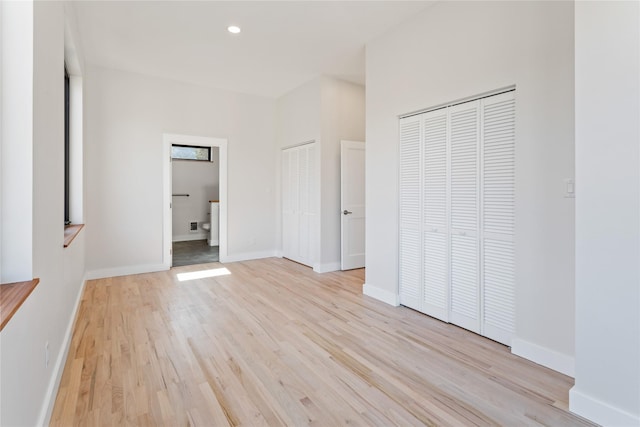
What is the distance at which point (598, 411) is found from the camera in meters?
1.61

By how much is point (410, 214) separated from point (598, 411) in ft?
6.41

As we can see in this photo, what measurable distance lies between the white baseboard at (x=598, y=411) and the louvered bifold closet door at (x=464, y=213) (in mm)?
952

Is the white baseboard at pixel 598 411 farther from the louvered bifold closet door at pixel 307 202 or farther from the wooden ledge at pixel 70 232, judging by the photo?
the louvered bifold closet door at pixel 307 202

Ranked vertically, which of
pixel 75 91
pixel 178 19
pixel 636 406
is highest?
pixel 178 19

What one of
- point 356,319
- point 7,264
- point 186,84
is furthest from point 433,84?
point 186,84

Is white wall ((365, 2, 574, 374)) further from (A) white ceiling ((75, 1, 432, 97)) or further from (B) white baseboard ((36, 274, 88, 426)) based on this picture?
(B) white baseboard ((36, 274, 88, 426))

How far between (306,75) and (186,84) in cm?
192

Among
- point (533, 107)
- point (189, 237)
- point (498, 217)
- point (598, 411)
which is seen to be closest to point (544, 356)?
point (598, 411)

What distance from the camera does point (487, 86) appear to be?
8.25 ft

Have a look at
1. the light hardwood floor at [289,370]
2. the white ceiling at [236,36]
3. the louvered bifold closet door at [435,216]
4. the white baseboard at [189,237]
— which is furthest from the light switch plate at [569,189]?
the white baseboard at [189,237]

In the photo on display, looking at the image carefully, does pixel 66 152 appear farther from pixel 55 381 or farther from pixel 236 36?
pixel 55 381

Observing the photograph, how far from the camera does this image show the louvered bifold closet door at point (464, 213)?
104 inches

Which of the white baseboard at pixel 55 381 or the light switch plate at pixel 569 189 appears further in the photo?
the light switch plate at pixel 569 189

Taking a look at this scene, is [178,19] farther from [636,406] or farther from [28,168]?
[636,406]
